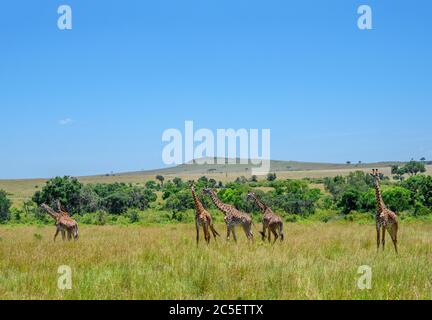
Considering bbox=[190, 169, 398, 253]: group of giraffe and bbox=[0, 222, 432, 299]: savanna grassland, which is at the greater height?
bbox=[190, 169, 398, 253]: group of giraffe

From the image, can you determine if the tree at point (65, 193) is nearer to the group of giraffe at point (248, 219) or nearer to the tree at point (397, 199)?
the tree at point (397, 199)

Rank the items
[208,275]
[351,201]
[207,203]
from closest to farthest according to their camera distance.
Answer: [208,275] < [351,201] < [207,203]

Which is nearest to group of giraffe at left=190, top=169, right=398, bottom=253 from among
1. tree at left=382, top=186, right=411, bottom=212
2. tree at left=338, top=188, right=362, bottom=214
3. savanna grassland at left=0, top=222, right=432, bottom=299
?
savanna grassland at left=0, top=222, right=432, bottom=299

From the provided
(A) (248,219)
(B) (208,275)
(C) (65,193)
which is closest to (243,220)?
(A) (248,219)

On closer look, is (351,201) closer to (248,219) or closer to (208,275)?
(248,219)

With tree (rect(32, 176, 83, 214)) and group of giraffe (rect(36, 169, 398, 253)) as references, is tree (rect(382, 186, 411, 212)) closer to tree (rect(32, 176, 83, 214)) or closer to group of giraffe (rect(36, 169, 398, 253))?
group of giraffe (rect(36, 169, 398, 253))

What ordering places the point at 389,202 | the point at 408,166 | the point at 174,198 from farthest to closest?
the point at 408,166 → the point at 174,198 → the point at 389,202

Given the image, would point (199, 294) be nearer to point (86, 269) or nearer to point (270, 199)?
point (86, 269)

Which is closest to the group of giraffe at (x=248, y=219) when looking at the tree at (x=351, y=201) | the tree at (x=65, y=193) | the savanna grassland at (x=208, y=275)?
the savanna grassland at (x=208, y=275)

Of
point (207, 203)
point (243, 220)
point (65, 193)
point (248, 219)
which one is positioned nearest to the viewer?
point (243, 220)

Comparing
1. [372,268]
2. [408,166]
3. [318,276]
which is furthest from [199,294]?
[408,166]

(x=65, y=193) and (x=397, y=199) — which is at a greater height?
(x=65, y=193)
